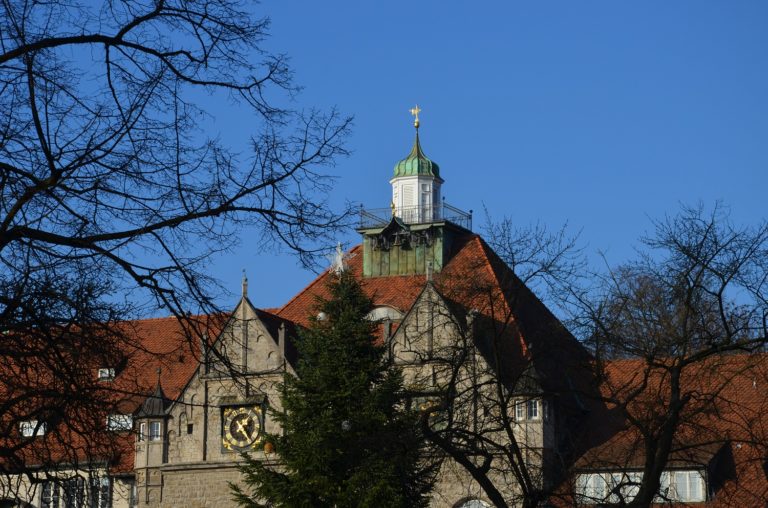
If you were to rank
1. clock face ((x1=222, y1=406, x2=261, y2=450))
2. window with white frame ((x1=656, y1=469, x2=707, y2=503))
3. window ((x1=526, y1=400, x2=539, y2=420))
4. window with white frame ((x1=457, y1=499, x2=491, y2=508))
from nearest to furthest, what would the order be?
1. window with white frame ((x1=656, y1=469, x2=707, y2=503))
2. window with white frame ((x1=457, y1=499, x2=491, y2=508))
3. window ((x1=526, y1=400, x2=539, y2=420))
4. clock face ((x1=222, y1=406, x2=261, y2=450))

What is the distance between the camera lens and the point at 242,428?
150 ft

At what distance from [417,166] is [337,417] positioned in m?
20.9

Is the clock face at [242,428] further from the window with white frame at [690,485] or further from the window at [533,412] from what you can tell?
the window with white frame at [690,485]

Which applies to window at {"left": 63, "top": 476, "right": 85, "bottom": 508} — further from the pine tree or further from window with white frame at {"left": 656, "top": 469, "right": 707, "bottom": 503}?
window with white frame at {"left": 656, "top": 469, "right": 707, "bottom": 503}

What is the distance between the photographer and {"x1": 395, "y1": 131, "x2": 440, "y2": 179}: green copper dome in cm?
5494

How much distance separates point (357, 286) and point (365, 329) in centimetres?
141

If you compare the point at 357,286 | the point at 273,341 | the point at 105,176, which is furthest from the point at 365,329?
the point at 105,176

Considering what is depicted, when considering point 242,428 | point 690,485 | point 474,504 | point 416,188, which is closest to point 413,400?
point 474,504

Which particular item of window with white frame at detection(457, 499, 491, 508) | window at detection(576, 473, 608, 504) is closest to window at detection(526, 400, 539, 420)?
window at detection(576, 473, 608, 504)

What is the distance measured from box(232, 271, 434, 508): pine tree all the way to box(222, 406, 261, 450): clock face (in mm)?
7265

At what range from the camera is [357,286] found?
3816cm

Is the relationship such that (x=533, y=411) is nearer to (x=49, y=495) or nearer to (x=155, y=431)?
(x=155, y=431)

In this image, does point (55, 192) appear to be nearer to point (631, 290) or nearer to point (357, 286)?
point (631, 290)

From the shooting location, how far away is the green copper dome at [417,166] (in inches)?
2163
